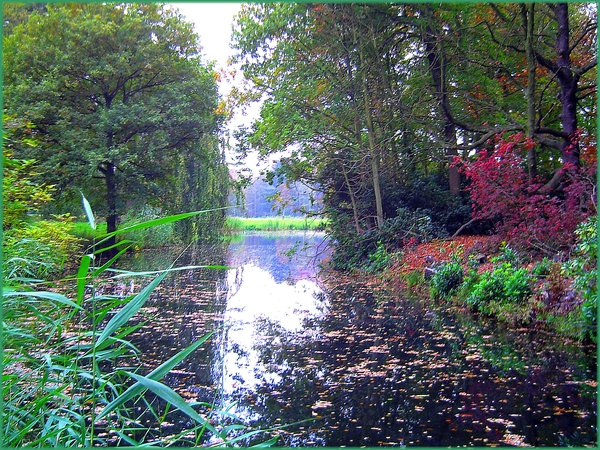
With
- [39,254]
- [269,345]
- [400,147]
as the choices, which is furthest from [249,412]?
[400,147]

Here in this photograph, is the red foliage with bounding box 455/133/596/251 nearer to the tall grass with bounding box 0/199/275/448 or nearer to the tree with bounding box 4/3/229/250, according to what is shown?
the tall grass with bounding box 0/199/275/448

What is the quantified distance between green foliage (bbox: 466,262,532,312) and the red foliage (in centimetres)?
85

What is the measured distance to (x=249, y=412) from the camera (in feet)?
10.1

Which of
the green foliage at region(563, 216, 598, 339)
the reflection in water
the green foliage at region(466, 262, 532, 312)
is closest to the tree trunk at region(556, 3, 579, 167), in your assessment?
the green foliage at region(466, 262, 532, 312)

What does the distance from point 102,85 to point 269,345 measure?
9.48 meters

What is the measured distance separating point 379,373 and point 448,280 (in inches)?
135

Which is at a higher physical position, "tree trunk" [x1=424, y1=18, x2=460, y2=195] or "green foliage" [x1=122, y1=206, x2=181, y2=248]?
"tree trunk" [x1=424, y1=18, x2=460, y2=195]

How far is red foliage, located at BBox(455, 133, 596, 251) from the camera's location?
626 cm

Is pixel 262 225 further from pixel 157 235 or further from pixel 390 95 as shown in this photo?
pixel 390 95

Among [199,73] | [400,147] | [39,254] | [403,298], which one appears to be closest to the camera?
[39,254]

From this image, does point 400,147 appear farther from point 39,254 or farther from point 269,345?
point 39,254

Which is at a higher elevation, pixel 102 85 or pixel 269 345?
pixel 102 85

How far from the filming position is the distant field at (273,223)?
1238 centimetres

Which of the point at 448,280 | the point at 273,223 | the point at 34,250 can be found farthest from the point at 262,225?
the point at 34,250
